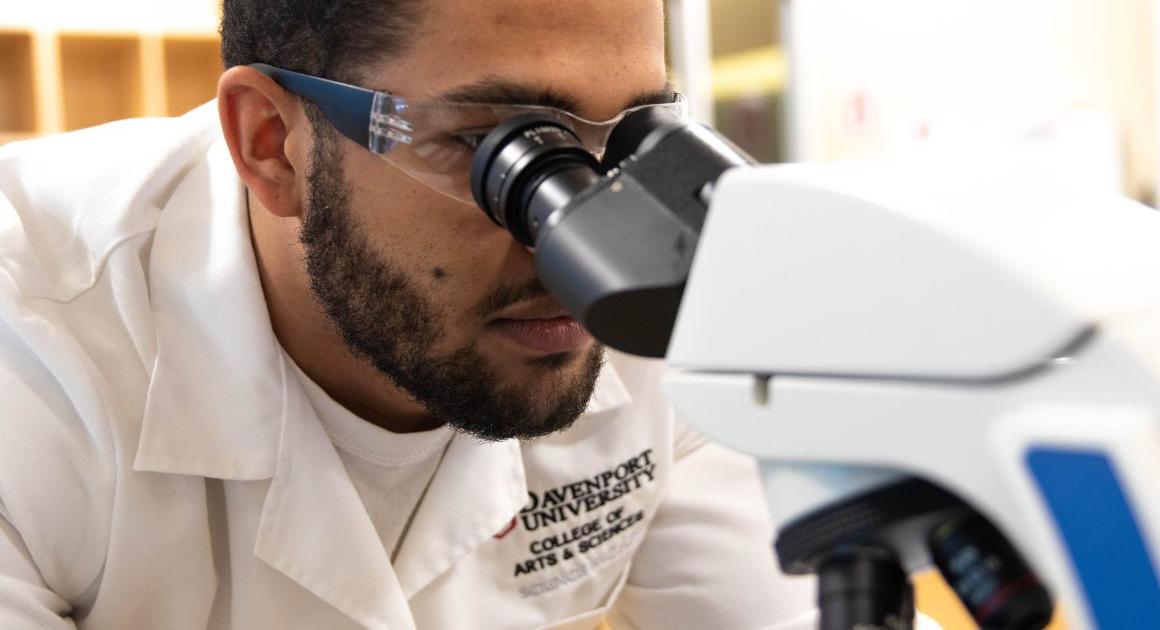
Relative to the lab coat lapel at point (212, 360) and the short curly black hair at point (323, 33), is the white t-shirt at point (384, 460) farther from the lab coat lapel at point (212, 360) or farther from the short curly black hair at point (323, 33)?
the short curly black hair at point (323, 33)

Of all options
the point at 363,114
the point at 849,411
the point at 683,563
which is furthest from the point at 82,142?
the point at 849,411

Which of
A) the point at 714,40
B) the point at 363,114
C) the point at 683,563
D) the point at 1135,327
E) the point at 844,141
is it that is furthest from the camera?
the point at 714,40

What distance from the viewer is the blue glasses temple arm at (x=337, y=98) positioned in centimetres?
105

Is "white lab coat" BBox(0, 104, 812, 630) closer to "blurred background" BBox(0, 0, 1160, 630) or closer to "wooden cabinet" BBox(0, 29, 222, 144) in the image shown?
"blurred background" BBox(0, 0, 1160, 630)

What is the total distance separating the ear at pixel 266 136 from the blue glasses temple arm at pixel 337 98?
3 cm

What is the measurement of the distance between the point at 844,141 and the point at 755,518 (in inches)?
140

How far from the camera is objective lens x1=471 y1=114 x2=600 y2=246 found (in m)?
0.80

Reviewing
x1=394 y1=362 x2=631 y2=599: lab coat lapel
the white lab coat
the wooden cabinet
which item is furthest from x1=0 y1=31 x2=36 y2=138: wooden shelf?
x1=394 y1=362 x2=631 y2=599: lab coat lapel

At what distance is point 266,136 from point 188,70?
2.89 meters

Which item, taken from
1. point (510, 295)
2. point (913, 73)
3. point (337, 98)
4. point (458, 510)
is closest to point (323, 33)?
point (337, 98)

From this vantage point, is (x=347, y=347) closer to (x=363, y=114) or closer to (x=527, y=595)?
(x=363, y=114)

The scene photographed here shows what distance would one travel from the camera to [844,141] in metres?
4.86

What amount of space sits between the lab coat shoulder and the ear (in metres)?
0.15

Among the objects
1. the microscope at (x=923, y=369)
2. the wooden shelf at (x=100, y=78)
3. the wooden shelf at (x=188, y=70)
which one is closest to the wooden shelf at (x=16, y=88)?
the wooden shelf at (x=100, y=78)
